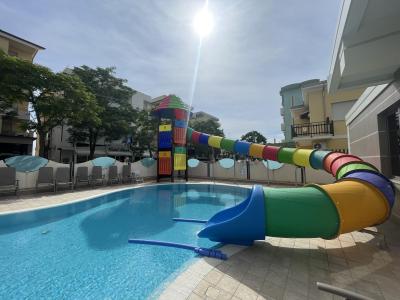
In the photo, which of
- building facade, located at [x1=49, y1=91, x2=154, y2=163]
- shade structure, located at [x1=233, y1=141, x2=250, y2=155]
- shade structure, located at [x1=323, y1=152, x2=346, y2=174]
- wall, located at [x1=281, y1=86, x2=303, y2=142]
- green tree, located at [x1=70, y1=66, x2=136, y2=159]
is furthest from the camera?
wall, located at [x1=281, y1=86, x2=303, y2=142]

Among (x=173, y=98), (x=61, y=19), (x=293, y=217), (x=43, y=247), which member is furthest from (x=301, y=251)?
(x=173, y=98)

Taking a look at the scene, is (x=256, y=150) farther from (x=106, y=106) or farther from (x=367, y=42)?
(x=106, y=106)

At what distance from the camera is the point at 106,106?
27109mm

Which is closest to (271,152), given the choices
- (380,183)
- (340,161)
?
(340,161)

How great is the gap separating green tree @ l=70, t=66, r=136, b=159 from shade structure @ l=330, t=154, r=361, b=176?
25053 mm

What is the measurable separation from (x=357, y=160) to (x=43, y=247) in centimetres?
905

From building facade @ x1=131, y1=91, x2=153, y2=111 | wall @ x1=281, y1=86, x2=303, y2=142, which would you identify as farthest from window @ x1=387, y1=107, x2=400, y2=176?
building facade @ x1=131, y1=91, x2=153, y2=111

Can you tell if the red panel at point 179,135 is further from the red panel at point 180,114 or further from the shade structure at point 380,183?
the shade structure at point 380,183

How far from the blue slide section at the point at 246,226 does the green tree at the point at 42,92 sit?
18.1 meters

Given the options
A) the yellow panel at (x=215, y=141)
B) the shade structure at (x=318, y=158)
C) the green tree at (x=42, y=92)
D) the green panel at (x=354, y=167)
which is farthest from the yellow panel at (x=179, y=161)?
the green panel at (x=354, y=167)

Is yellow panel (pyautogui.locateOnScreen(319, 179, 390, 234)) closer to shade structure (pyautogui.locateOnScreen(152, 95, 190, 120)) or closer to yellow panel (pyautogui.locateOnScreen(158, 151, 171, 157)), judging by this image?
yellow panel (pyautogui.locateOnScreen(158, 151, 171, 157))

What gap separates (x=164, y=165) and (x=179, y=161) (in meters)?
1.40

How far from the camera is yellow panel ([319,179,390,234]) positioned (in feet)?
12.2

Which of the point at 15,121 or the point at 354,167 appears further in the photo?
the point at 15,121
